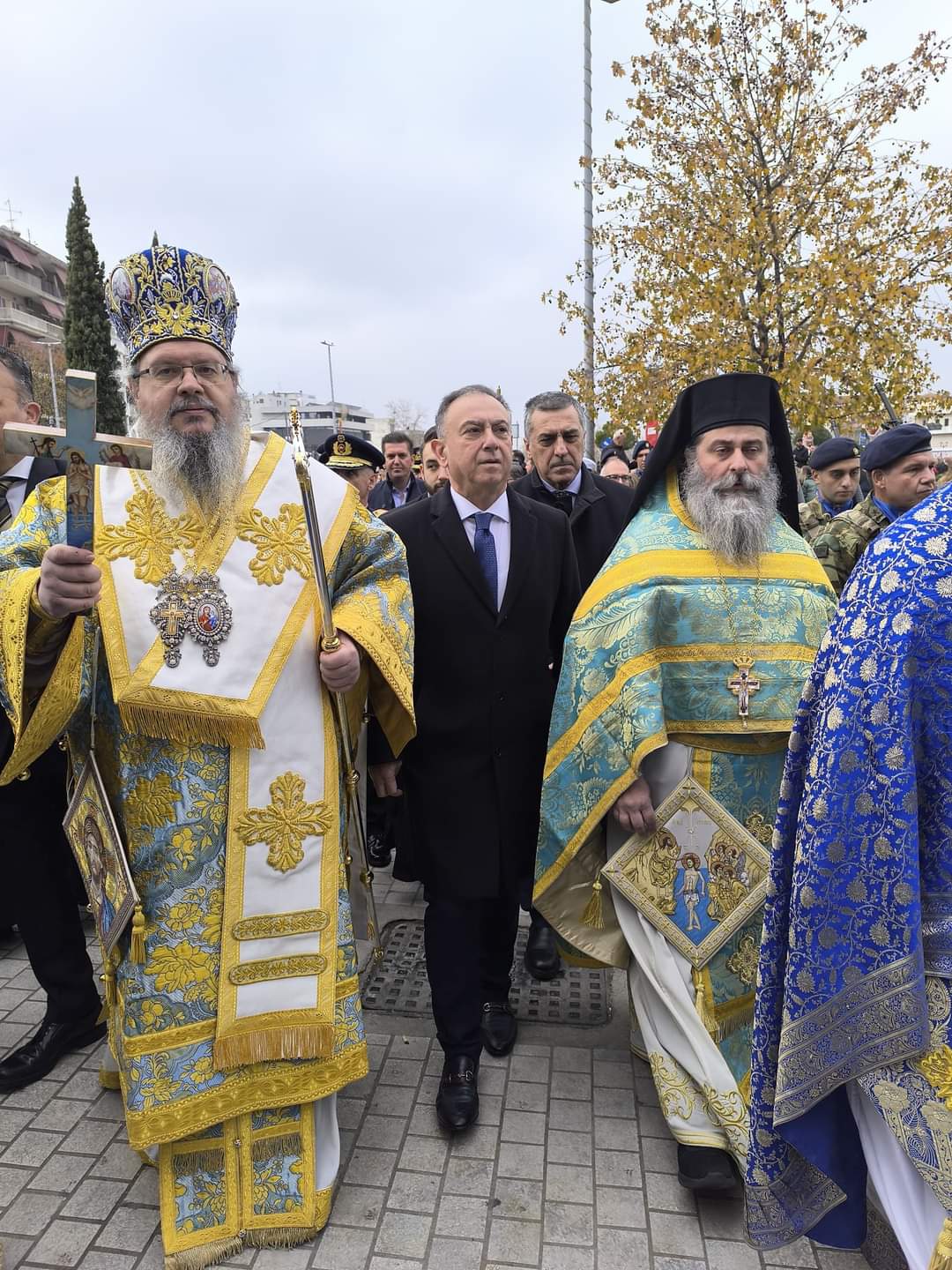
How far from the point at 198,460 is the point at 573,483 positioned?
2390 mm

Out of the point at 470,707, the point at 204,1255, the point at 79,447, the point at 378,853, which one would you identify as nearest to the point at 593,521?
the point at 470,707

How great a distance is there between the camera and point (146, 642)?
2.22 meters

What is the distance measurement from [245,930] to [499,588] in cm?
135

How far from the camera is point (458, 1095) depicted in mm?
2771

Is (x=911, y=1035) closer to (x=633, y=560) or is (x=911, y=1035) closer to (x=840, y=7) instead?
(x=633, y=560)

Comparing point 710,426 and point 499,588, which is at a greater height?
point 710,426

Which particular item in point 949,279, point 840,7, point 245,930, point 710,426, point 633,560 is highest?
point 840,7

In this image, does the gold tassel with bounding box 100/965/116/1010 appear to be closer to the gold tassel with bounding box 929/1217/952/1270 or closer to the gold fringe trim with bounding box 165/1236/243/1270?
the gold fringe trim with bounding box 165/1236/243/1270

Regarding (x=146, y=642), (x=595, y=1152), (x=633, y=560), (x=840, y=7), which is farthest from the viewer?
(x=840, y=7)

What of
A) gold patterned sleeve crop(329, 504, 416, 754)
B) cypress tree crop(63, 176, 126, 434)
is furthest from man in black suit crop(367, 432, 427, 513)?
cypress tree crop(63, 176, 126, 434)

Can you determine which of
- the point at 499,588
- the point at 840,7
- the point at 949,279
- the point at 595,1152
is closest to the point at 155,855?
the point at 499,588

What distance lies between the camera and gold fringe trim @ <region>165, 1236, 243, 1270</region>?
2.24m

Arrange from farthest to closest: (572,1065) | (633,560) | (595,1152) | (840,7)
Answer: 1. (840,7)
2. (572,1065)
3. (633,560)
4. (595,1152)

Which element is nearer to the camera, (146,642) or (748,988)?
(146,642)
